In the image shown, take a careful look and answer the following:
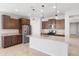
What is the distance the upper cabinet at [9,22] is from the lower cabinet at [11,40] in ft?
2.36

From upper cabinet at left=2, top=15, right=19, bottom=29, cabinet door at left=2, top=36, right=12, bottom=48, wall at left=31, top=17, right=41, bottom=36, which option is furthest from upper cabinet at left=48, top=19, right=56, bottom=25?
cabinet door at left=2, top=36, right=12, bottom=48

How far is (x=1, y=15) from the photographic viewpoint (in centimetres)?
Result: 629

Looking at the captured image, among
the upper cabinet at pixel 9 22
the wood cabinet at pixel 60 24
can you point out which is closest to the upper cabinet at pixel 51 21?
the wood cabinet at pixel 60 24

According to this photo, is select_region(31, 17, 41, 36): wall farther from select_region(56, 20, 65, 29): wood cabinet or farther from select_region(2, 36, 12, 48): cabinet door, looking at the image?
select_region(2, 36, 12, 48): cabinet door

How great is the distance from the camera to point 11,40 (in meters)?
6.57

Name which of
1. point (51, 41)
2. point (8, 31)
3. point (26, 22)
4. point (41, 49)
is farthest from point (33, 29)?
point (51, 41)

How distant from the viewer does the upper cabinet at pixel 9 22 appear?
6.40m

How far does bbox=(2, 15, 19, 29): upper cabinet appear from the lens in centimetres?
640

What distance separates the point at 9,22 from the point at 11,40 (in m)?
1.21

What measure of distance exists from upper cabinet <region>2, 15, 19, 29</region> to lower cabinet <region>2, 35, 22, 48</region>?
28.3 inches

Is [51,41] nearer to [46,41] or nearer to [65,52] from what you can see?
[46,41]

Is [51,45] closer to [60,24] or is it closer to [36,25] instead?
[60,24]

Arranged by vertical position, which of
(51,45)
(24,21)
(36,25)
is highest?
(24,21)

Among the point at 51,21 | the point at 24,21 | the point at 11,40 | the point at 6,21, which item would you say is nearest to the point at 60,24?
the point at 51,21
